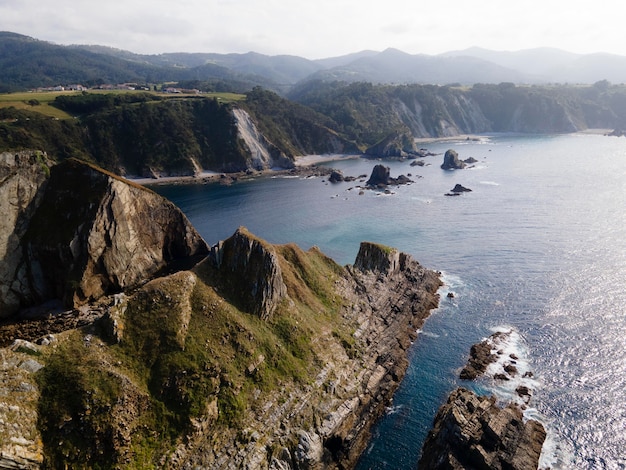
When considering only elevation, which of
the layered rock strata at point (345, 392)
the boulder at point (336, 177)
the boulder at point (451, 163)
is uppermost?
the boulder at point (451, 163)

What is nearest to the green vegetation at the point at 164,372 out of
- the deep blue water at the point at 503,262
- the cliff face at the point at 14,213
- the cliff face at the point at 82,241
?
the deep blue water at the point at 503,262

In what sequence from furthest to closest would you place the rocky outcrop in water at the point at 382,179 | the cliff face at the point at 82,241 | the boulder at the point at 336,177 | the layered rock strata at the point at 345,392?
the boulder at the point at 336,177 → the rocky outcrop in water at the point at 382,179 → the cliff face at the point at 82,241 → the layered rock strata at the point at 345,392

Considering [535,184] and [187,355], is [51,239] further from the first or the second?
[535,184]

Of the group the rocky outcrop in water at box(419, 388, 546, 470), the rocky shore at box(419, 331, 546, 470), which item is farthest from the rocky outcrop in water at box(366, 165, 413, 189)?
the rocky outcrop in water at box(419, 388, 546, 470)

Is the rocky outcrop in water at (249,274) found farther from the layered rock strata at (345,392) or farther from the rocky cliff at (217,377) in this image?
the layered rock strata at (345,392)

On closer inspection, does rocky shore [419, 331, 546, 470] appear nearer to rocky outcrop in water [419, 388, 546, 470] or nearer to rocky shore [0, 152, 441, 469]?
rocky outcrop in water [419, 388, 546, 470]

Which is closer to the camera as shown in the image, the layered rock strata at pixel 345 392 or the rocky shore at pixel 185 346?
the rocky shore at pixel 185 346
